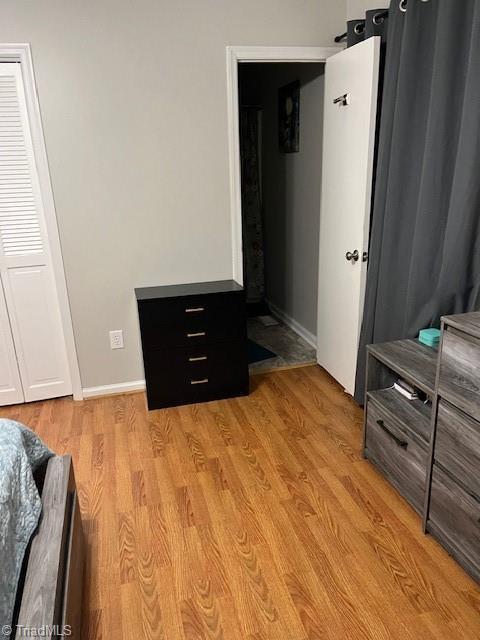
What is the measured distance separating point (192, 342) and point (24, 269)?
112cm

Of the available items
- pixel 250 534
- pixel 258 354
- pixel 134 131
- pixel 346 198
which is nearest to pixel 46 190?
pixel 134 131

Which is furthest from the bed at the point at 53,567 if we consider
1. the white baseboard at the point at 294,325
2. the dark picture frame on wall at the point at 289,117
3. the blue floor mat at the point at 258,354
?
the dark picture frame on wall at the point at 289,117

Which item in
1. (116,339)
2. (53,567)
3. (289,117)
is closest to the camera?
(53,567)

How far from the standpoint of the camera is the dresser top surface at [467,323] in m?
1.48

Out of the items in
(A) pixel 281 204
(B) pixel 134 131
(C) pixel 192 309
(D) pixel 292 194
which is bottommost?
(C) pixel 192 309

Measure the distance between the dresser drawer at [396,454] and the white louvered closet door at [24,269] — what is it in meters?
1.98

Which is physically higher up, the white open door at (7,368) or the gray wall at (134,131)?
the gray wall at (134,131)

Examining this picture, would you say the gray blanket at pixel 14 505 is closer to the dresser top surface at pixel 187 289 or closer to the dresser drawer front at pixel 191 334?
the dresser drawer front at pixel 191 334

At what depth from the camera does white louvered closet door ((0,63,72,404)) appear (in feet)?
8.56

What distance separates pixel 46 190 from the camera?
2.70m

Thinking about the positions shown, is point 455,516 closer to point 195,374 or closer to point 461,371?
point 461,371

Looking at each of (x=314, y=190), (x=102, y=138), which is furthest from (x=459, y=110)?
(x=102, y=138)

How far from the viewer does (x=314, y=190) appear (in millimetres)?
3514

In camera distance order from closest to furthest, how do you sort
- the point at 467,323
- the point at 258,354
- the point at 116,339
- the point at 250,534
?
the point at 467,323, the point at 250,534, the point at 116,339, the point at 258,354
